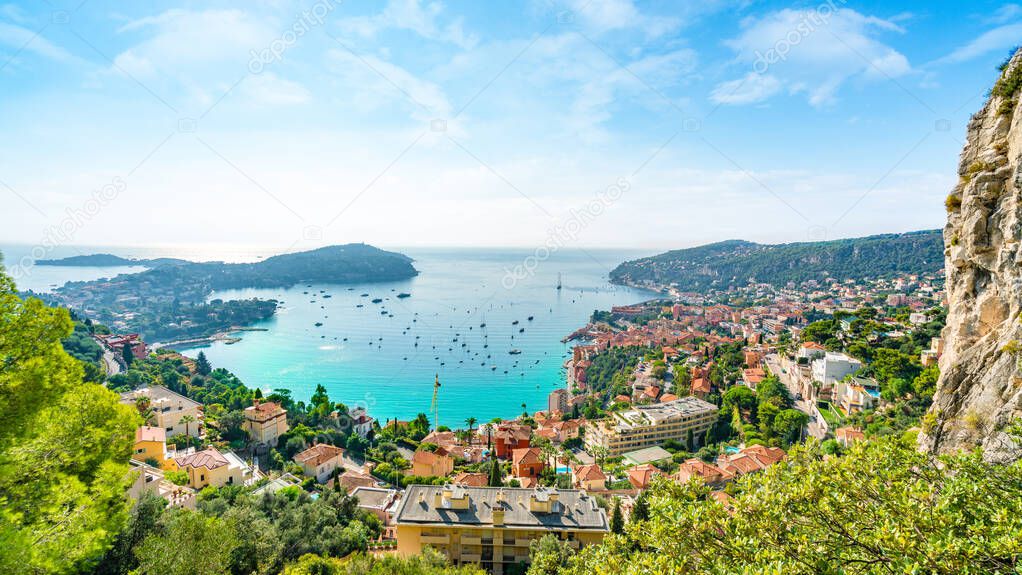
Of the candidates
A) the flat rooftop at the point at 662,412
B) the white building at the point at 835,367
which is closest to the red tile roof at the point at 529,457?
the flat rooftop at the point at 662,412

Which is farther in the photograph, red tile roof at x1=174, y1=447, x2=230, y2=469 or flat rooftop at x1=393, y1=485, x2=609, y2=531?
red tile roof at x1=174, y1=447, x2=230, y2=469

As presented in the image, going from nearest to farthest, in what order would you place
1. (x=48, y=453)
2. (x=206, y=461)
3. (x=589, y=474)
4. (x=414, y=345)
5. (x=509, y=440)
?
(x=48, y=453) → (x=206, y=461) → (x=589, y=474) → (x=509, y=440) → (x=414, y=345)

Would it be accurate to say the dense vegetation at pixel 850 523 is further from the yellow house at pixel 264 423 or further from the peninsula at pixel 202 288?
the peninsula at pixel 202 288

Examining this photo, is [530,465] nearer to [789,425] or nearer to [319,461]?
[319,461]

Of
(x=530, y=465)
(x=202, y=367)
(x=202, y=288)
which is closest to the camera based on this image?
(x=530, y=465)

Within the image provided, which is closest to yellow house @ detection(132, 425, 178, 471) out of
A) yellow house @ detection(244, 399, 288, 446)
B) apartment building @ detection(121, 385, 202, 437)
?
apartment building @ detection(121, 385, 202, 437)

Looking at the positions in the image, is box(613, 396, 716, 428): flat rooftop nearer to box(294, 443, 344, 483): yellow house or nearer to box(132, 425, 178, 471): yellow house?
box(294, 443, 344, 483): yellow house

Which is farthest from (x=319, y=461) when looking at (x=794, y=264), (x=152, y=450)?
(x=794, y=264)
